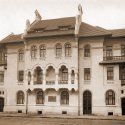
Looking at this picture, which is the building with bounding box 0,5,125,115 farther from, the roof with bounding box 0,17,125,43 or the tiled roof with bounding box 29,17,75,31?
the tiled roof with bounding box 29,17,75,31

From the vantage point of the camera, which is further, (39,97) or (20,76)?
(20,76)

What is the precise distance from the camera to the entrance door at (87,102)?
131 ft

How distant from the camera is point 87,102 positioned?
40156 millimetres

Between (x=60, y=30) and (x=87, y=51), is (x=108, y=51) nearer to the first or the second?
(x=87, y=51)

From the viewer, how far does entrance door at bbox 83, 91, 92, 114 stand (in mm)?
39941

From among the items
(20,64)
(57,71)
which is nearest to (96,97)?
(57,71)

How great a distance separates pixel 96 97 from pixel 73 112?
143 inches

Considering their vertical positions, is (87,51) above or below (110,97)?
above

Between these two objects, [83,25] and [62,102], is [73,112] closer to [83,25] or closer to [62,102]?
[62,102]

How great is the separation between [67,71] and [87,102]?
5.02 metres

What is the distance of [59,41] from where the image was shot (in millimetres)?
41625

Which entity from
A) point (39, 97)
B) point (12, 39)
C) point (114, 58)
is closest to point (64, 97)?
point (39, 97)

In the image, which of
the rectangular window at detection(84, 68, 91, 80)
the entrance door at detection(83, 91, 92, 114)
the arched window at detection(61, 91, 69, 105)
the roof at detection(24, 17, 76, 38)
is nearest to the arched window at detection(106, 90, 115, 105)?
the entrance door at detection(83, 91, 92, 114)

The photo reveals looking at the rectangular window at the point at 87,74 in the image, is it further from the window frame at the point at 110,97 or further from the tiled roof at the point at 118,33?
the tiled roof at the point at 118,33
